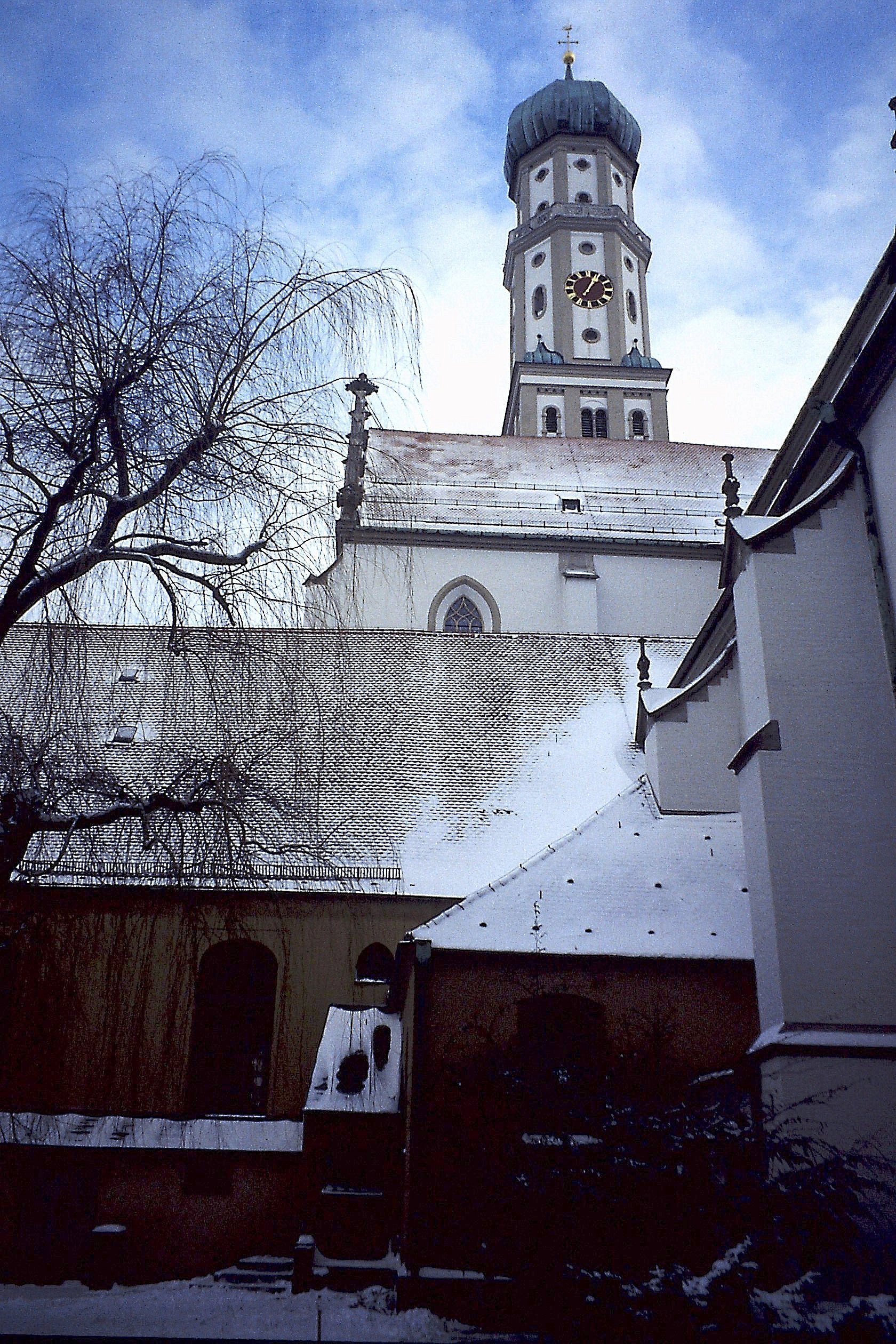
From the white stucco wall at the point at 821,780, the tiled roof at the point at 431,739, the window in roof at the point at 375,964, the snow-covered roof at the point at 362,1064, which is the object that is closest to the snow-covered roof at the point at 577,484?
the tiled roof at the point at 431,739

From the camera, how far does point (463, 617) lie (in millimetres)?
25547

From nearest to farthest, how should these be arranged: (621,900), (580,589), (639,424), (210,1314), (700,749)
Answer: (210,1314) → (621,900) → (700,749) → (580,589) → (639,424)

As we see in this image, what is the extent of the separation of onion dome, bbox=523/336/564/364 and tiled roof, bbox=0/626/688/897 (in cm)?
2102

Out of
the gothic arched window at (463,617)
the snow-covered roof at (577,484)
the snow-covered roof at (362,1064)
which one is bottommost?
the snow-covered roof at (362,1064)

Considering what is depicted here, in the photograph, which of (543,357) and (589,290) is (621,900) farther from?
(589,290)

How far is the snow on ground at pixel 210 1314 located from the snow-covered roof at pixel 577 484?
572 inches

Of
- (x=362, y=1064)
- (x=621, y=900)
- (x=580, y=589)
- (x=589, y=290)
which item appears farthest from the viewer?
(x=589, y=290)

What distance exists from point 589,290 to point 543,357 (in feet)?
11.3

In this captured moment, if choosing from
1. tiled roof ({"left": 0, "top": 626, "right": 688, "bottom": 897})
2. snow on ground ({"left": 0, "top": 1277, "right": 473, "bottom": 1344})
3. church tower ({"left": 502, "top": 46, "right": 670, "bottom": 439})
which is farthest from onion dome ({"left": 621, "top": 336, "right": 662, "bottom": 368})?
snow on ground ({"left": 0, "top": 1277, "right": 473, "bottom": 1344})

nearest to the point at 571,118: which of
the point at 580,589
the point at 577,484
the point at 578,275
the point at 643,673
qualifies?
the point at 578,275

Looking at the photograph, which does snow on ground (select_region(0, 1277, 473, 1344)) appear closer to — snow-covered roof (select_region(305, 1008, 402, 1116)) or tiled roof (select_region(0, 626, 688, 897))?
snow-covered roof (select_region(305, 1008, 402, 1116))

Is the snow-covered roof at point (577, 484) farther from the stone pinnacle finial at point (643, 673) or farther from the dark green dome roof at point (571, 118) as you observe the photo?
the dark green dome roof at point (571, 118)

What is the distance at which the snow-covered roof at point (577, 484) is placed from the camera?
27.1m

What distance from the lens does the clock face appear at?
41.3 m
